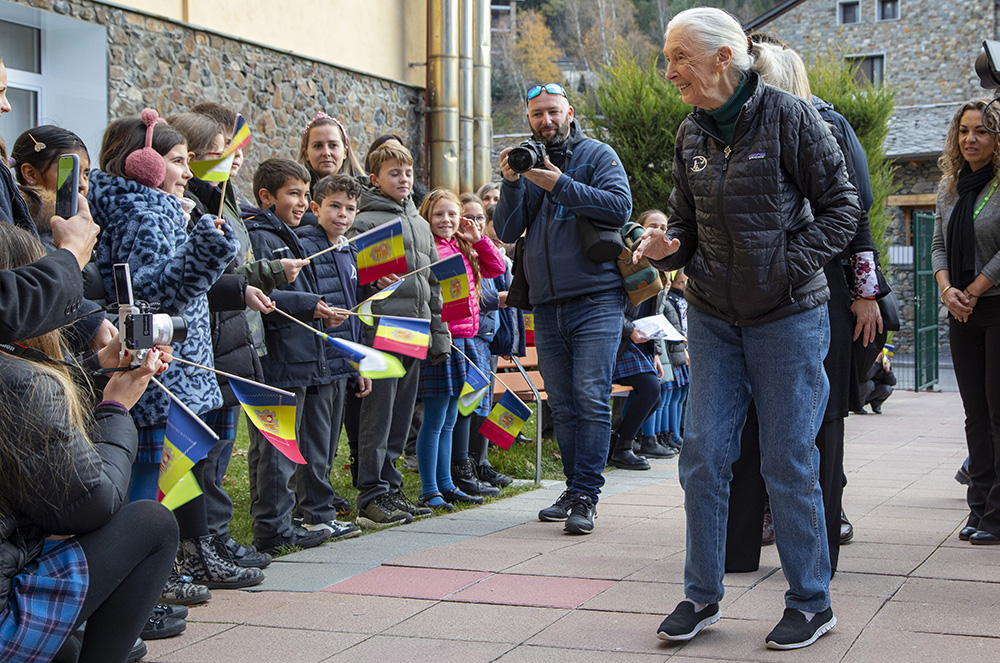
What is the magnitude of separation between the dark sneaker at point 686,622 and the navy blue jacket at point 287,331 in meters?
2.25

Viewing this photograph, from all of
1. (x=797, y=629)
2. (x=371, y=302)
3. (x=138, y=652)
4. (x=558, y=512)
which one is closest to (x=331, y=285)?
(x=371, y=302)

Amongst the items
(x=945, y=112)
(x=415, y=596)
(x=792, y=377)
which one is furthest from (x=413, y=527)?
(x=945, y=112)

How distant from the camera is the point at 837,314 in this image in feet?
13.8

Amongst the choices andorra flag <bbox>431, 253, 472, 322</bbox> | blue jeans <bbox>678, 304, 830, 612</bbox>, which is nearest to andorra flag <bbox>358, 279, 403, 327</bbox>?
andorra flag <bbox>431, 253, 472, 322</bbox>

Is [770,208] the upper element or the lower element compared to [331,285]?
upper

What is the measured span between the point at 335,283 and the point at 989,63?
3.40 metres

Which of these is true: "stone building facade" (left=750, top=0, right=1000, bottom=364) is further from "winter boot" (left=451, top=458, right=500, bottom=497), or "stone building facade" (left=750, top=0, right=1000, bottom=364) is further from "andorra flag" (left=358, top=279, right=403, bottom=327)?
"andorra flag" (left=358, top=279, right=403, bottom=327)

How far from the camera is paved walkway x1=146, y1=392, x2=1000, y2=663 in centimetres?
339

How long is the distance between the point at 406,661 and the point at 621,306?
8.92 feet

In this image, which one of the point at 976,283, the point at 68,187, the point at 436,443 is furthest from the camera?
the point at 436,443

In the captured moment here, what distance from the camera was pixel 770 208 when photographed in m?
3.36

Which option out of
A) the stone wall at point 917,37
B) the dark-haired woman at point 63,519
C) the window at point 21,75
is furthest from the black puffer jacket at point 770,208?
the stone wall at point 917,37

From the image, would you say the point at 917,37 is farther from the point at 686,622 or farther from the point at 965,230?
the point at 686,622

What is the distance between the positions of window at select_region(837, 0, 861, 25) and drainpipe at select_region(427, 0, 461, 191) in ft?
94.8
